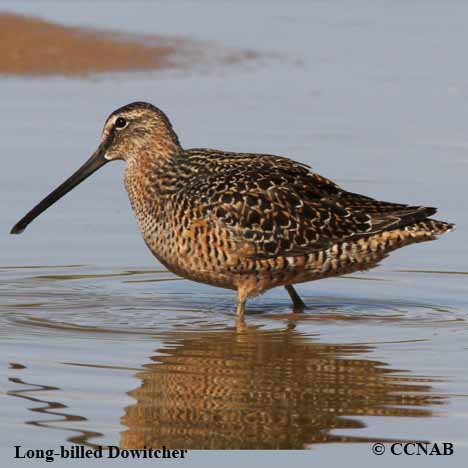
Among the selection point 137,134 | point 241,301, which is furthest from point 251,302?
point 137,134

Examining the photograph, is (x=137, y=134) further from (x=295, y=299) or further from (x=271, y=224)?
(x=295, y=299)

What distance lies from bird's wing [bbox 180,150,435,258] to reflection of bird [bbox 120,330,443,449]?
24.8 inches

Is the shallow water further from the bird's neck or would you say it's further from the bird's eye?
the bird's eye

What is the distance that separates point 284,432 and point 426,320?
8.89 ft

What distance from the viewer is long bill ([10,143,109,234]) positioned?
10812 millimetres

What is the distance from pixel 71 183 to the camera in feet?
35.9

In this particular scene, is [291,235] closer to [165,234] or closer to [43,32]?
[165,234]

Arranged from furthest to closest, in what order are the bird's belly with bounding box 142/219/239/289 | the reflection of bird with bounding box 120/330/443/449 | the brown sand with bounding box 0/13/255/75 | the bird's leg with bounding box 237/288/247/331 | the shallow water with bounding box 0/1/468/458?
the brown sand with bounding box 0/13/255/75
the bird's leg with bounding box 237/288/247/331
the bird's belly with bounding box 142/219/239/289
the shallow water with bounding box 0/1/468/458
the reflection of bird with bounding box 120/330/443/449

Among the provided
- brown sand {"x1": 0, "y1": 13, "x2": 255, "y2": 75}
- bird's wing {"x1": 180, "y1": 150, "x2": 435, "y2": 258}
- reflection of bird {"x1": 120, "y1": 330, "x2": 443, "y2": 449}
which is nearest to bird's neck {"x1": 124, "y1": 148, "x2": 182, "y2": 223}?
bird's wing {"x1": 180, "y1": 150, "x2": 435, "y2": 258}

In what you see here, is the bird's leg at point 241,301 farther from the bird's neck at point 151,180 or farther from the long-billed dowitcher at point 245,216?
the bird's neck at point 151,180

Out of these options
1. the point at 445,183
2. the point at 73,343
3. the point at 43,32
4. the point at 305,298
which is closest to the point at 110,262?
the point at 305,298

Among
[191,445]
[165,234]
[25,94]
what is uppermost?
[25,94]

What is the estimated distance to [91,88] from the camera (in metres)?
16.9

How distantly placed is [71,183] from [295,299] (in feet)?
5.43
